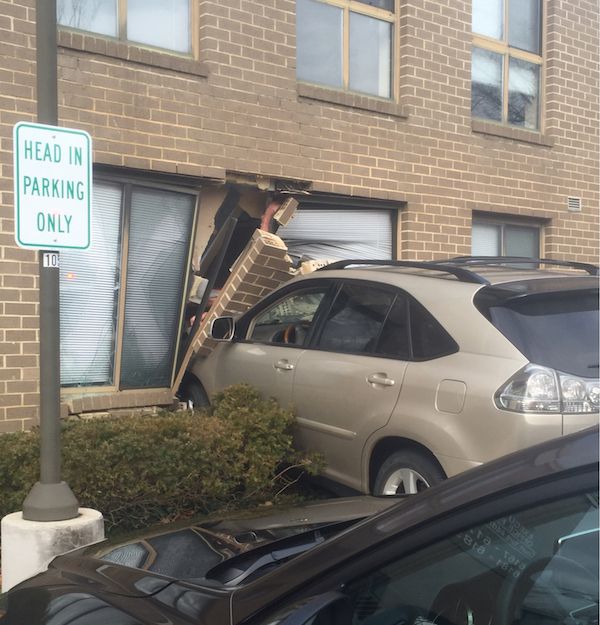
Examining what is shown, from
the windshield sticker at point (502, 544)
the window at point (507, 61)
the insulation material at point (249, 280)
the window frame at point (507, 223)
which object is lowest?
the windshield sticker at point (502, 544)

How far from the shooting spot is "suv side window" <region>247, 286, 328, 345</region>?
6.26 m

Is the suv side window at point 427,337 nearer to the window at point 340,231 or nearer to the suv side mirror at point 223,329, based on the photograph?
the suv side mirror at point 223,329

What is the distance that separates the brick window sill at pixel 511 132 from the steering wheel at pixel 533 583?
28.6 ft

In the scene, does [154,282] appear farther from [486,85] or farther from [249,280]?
[486,85]

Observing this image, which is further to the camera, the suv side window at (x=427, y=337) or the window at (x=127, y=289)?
the window at (x=127, y=289)

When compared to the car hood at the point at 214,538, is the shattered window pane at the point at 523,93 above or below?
above

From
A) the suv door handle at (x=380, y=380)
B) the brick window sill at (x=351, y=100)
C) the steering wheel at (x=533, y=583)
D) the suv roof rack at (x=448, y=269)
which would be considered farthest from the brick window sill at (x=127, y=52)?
the steering wheel at (x=533, y=583)

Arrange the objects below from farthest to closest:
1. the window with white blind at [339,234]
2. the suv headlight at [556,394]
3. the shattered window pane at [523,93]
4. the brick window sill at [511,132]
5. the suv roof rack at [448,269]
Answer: the shattered window pane at [523,93] → the brick window sill at [511,132] → the window with white blind at [339,234] → the suv roof rack at [448,269] → the suv headlight at [556,394]

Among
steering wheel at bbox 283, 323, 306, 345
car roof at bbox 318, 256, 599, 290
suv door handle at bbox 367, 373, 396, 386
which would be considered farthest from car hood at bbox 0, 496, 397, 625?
steering wheel at bbox 283, 323, 306, 345

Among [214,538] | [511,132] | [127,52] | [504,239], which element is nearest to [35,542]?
[214,538]

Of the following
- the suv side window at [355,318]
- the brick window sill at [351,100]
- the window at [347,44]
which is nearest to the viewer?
the suv side window at [355,318]

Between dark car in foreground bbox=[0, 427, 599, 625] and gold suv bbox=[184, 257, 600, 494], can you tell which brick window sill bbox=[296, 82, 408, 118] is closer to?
gold suv bbox=[184, 257, 600, 494]

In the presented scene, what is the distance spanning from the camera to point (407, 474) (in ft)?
16.5

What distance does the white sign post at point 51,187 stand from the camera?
13.7ft
